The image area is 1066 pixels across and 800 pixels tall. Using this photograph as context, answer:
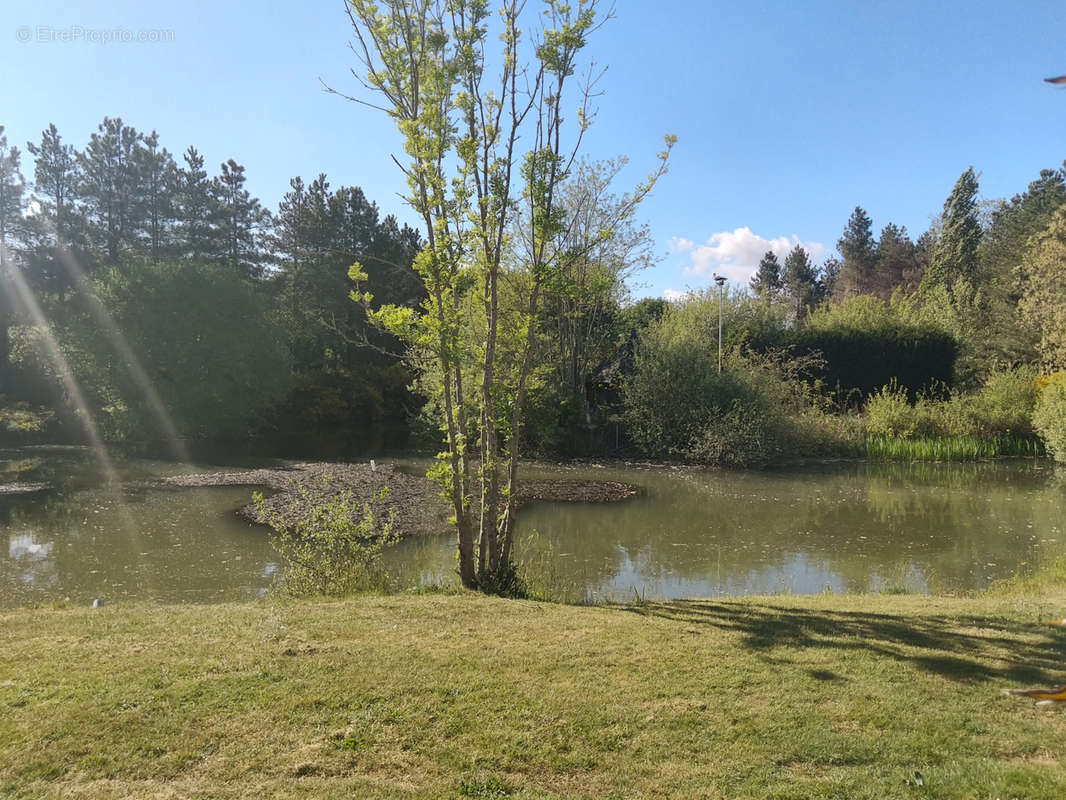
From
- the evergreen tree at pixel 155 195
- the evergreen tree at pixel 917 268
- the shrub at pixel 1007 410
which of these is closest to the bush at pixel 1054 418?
the shrub at pixel 1007 410

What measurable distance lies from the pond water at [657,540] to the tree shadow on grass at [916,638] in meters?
2.65

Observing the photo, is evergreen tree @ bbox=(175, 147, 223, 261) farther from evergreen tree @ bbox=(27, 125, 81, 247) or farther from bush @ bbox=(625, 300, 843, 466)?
bush @ bbox=(625, 300, 843, 466)

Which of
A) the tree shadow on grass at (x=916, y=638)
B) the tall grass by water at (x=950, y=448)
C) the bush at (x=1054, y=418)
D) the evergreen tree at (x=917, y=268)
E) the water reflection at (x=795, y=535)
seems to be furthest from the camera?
the evergreen tree at (x=917, y=268)

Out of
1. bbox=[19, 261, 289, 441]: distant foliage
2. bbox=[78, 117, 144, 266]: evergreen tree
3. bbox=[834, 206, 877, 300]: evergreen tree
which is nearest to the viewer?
bbox=[19, 261, 289, 441]: distant foliage

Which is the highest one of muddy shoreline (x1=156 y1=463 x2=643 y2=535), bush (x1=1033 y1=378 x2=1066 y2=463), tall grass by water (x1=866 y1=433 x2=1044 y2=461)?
bush (x1=1033 y1=378 x2=1066 y2=463)

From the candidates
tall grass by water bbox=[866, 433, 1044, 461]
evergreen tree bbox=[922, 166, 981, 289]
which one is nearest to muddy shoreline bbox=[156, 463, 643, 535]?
tall grass by water bbox=[866, 433, 1044, 461]

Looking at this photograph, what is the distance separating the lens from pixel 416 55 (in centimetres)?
691

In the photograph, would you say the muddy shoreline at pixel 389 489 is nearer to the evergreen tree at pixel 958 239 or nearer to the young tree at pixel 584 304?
the young tree at pixel 584 304

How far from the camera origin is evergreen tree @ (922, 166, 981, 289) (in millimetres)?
38531

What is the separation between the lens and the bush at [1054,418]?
58.6 feet

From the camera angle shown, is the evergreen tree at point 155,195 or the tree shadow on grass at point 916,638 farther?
the evergreen tree at point 155,195

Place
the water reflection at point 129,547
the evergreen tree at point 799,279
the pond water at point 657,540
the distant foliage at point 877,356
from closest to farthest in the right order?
the water reflection at point 129,547 → the pond water at point 657,540 → the distant foliage at point 877,356 → the evergreen tree at point 799,279

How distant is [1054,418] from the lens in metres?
18.2

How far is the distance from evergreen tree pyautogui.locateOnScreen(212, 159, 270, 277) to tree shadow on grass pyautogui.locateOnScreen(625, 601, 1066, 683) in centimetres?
3715
